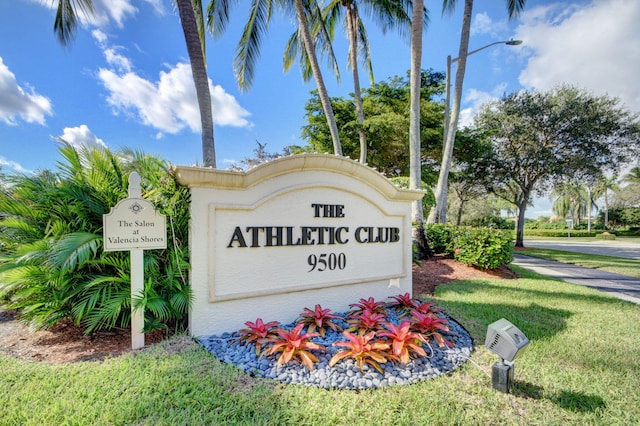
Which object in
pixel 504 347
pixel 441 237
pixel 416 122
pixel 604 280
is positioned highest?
pixel 416 122

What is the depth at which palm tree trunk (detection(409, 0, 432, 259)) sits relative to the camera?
856 centimetres

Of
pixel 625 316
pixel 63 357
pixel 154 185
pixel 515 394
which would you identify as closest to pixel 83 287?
pixel 63 357

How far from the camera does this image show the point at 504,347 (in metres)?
2.56

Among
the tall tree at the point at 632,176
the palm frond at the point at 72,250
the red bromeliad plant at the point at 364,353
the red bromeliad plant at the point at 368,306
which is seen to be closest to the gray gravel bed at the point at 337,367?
the red bromeliad plant at the point at 364,353

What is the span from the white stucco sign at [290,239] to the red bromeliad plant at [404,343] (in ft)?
4.77

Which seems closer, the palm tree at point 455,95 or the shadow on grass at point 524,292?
the shadow on grass at point 524,292

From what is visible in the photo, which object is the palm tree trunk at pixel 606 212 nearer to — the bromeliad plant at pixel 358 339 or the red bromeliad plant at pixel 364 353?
the bromeliad plant at pixel 358 339

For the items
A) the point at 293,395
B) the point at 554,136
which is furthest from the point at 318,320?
the point at 554,136

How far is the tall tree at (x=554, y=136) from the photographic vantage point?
1519 centimetres

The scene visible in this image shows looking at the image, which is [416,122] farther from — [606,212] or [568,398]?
[606,212]

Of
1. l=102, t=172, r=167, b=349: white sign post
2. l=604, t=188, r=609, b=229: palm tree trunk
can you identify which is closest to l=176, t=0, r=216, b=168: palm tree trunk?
l=102, t=172, r=167, b=349: white sign post

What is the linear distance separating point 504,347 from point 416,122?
781 centimetres

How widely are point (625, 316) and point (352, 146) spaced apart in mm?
13761

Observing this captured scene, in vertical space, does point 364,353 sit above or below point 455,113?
below
